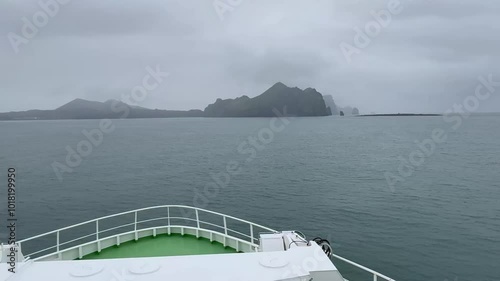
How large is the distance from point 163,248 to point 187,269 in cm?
A: 574

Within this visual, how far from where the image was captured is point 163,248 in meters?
12.2

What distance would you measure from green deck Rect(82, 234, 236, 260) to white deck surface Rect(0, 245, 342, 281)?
4639mm

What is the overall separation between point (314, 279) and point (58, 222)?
2803 centimetres

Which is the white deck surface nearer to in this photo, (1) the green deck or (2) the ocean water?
(1) the green deck

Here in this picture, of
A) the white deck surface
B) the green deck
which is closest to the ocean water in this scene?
the green deck

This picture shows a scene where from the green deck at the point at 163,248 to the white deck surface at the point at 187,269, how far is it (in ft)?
15.2

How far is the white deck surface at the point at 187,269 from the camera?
6.59 metres

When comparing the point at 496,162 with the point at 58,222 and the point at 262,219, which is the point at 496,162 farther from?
the point at 58,222

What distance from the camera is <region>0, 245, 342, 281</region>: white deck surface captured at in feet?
21.6

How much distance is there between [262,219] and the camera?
29.2m

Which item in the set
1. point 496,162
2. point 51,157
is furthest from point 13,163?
point 496,162

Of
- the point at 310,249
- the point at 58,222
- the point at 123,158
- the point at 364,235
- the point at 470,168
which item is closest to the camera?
the point at 310,249

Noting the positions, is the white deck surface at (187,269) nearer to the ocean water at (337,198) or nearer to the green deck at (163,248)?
the green deck at (163,248)

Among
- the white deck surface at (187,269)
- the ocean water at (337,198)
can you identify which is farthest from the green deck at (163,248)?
the ocean water at (337,198)
